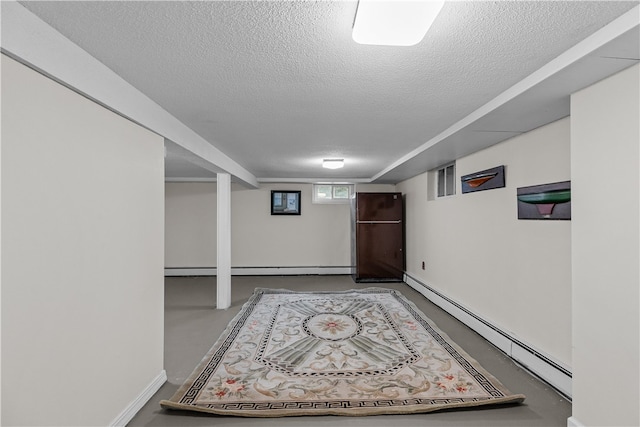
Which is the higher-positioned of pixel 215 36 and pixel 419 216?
pixel 215 36

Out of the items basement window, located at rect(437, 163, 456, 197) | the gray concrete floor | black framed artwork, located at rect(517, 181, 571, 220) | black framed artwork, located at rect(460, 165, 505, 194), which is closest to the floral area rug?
the gray concrete floor

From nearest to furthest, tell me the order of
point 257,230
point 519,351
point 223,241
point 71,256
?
point 71,256, point 519,351, point 223,241, point 257,230

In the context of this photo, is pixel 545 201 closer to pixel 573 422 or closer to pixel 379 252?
pixel 573 422

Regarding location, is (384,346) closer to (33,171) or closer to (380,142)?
(380,142)

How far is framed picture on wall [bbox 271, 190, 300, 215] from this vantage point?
7.33 m

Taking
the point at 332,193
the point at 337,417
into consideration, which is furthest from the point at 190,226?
the point at 337,417

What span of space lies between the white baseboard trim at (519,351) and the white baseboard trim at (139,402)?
121 inches

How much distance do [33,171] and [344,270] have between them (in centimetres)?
642

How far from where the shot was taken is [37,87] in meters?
1.42

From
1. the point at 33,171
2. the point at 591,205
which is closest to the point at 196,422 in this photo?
the point at 33,171

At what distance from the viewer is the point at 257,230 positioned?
7316 mm

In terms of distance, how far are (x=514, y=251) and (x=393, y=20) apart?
2.72 m

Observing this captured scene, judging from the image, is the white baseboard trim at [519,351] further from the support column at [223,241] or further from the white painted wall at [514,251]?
the support column at [223,241]

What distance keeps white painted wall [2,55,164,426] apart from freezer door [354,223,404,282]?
4625mm
